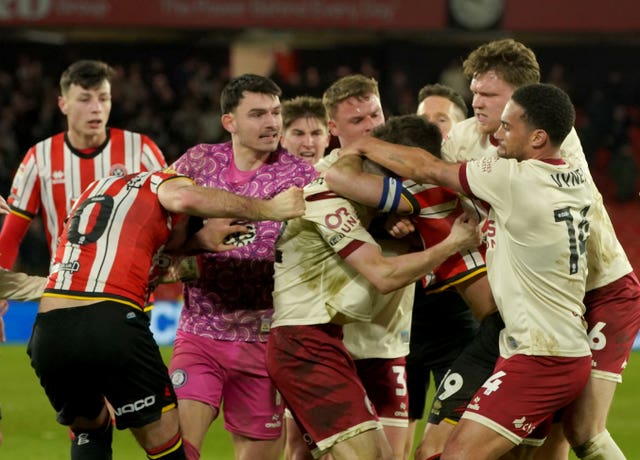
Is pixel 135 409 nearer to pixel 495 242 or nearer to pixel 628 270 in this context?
pixel 495 242

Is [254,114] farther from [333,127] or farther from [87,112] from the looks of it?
[87,112]

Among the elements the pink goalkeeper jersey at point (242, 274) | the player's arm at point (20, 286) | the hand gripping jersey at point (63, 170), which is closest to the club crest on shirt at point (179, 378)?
the pink goalkeeper jersey at point (242, 274)

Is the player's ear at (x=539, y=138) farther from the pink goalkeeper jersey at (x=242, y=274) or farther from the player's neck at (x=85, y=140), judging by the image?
the player's neck at (x=85, y=140)

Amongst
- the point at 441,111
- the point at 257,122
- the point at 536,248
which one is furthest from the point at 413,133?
the point at 441,111

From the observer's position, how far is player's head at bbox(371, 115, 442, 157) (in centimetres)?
522

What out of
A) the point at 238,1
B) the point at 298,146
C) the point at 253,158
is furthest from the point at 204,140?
the point at 253,158

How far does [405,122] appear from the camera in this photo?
529 cm

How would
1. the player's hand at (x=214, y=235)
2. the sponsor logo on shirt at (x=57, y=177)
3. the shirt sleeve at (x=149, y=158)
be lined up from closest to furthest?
the player's hand at (x=214, y=235) < the sponsor logo on shirt at (x=57, y=177) < the shirt sleeve at (x=149, y=158)

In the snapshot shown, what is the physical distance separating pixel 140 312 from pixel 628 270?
2358 mm

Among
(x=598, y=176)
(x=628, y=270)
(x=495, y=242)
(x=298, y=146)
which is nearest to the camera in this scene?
(x=495, y=242)

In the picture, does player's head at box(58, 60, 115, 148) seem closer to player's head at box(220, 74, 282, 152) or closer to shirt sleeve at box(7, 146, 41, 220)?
shirt sleeve at box(7, 146, 41, 220)

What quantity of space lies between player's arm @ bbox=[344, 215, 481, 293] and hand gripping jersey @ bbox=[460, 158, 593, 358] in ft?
0.57

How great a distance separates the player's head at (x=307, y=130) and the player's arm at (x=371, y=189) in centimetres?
218

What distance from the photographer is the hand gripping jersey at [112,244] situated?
5090 mm
